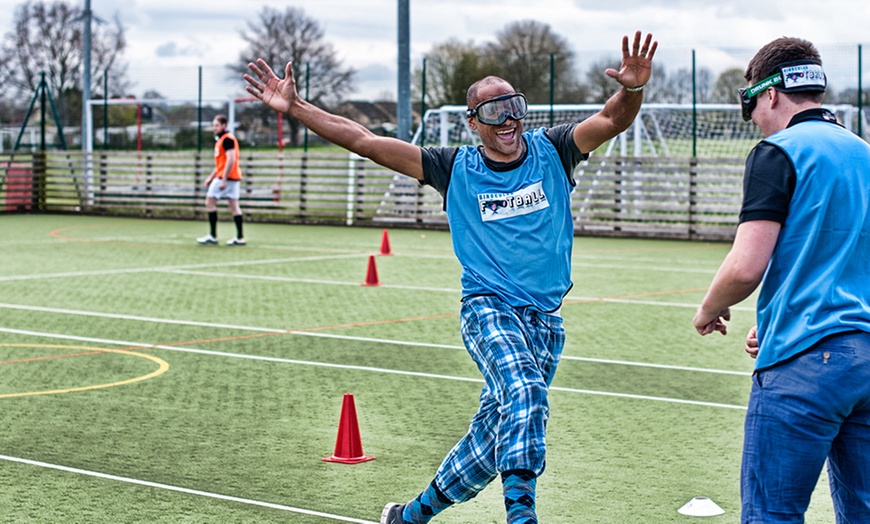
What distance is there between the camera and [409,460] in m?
7.01

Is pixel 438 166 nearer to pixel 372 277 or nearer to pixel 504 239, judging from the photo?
pixel 504 239

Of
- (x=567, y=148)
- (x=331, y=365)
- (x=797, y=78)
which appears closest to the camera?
(x=797, y=78)

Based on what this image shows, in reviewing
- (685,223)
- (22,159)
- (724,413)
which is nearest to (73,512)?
(724,413)

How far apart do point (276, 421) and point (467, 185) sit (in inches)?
119

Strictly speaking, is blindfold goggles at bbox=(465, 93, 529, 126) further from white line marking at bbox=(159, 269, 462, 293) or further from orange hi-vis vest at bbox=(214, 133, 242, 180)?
orange hi-vis vest at bbox=(214, 133, 242, 180)

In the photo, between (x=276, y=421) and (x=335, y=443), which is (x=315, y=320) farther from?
(x=335, y=443)

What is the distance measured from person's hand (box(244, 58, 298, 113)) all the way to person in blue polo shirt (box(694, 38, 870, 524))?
2629 mm

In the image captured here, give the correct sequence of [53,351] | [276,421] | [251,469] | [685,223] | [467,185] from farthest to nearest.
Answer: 1. [685,223]
2. [53,351]
3. [276,421]
4. [251,469]
5. [467,185]

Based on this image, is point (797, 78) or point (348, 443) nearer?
point (797, 78)

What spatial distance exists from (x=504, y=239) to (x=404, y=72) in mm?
21503

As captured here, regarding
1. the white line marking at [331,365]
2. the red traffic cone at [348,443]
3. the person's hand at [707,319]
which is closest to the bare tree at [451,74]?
the white line marking at [331,365]

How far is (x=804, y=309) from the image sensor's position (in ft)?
12.3

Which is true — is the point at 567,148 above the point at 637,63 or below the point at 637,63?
below

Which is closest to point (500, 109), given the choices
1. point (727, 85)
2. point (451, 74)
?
point (727, 85)
